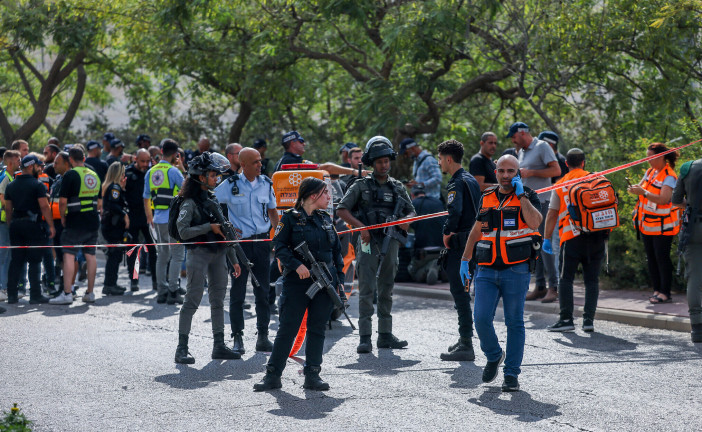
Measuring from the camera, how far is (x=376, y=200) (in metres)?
8.89

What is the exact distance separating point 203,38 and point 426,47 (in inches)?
220

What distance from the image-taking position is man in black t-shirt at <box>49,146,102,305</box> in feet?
40.6

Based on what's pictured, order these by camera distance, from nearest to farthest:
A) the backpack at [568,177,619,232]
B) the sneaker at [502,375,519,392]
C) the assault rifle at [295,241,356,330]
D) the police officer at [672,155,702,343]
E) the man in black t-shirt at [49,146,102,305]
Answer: the sneaker at [502,375,519,392] < the assault rifle at [295,241,356,330] < the police officer at [672,155,702,343] < the backpack at [568,177,619,232] < the man in black t-shirt at [49,146,102,305]

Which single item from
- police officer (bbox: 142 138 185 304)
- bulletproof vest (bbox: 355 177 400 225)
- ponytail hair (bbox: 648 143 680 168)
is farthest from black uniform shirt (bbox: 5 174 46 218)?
ponytail hair (bbox: 648 143 680 168)

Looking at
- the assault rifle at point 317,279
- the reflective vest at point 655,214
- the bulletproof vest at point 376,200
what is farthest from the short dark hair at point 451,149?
the reflective vest at point 655,214

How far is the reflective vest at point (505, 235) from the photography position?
6938 mm

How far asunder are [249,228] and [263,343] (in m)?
1.14

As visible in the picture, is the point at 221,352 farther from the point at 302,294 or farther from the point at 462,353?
the point at 462,353

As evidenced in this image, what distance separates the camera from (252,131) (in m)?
26.0

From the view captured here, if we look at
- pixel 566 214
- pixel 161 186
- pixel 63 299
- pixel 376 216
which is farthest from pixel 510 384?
pixel 63 299

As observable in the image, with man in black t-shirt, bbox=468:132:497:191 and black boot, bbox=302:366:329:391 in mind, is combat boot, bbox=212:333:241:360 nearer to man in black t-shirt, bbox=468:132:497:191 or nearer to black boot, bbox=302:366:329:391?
black boot, bbox=302:366:329:391

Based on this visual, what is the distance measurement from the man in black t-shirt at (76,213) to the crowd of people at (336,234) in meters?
0.02

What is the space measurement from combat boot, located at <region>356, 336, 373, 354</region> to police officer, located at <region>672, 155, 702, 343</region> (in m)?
3.17

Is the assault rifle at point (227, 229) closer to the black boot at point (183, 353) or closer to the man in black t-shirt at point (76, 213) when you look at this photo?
the black boot at point (183, 353)
